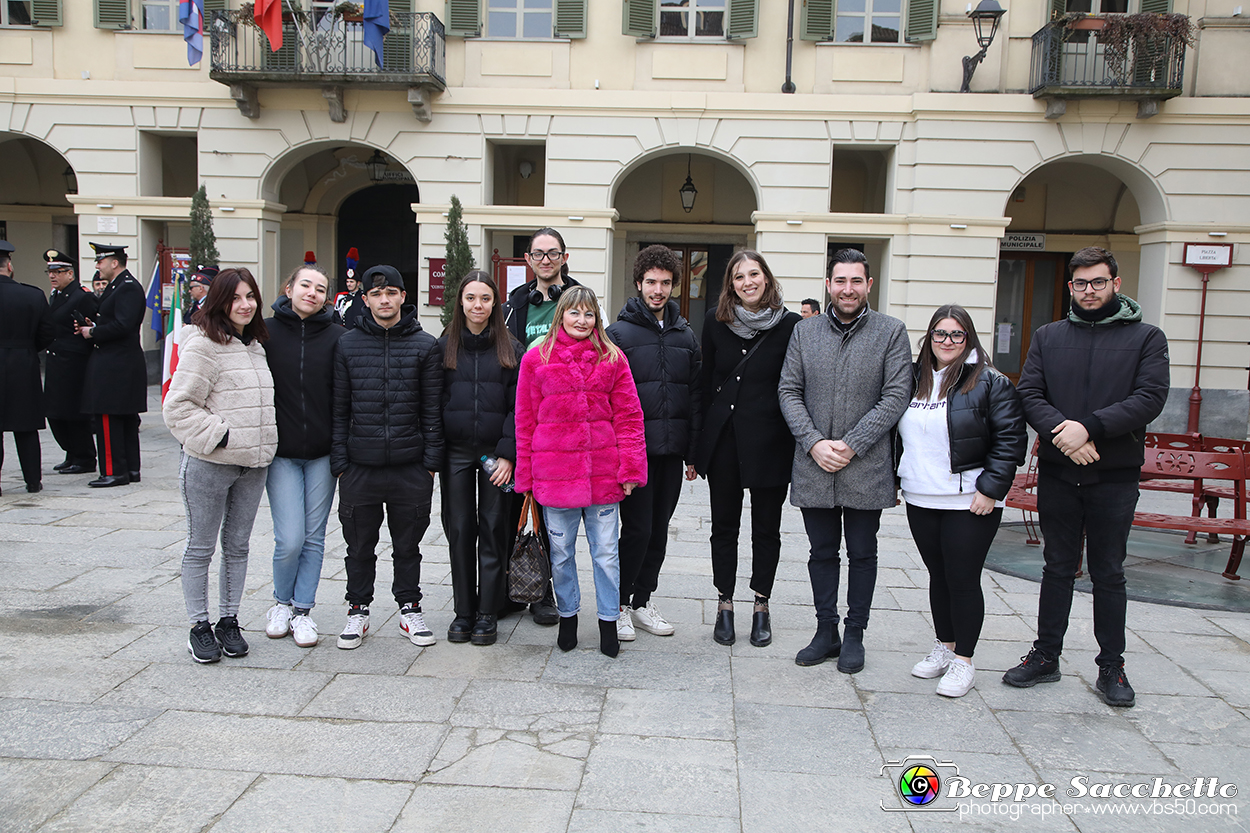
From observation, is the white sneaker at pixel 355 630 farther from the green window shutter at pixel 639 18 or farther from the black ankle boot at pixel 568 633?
the green window shutter at pixel 639 18

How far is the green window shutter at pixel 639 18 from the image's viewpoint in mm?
14703

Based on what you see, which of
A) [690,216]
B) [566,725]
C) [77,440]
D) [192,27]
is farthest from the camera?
[690,216]

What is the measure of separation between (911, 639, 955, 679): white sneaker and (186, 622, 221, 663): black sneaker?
10.9ft

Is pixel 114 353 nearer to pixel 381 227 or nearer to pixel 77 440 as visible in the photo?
pixel 77 440

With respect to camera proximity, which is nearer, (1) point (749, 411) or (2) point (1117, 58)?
(1) point (749, 411)

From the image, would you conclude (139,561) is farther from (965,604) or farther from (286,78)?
(286,78)

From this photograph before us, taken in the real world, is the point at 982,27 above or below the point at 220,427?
above

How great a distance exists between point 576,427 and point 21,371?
634 cm

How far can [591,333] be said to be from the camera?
4430mm

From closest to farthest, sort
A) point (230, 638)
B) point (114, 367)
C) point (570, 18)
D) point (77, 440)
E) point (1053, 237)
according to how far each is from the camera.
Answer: point (230, 638) → point (114, 367) → point (77, 440) → point (570, 18) → point (1053, 237)

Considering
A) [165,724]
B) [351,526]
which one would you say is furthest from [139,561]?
[165,724]

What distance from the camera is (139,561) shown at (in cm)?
611

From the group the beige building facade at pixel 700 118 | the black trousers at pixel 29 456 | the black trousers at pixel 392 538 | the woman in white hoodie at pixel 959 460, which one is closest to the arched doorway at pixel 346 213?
the beige building facade at pixel 700 118

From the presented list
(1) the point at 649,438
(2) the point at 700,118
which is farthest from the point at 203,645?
(2) the point at 700,118
